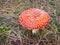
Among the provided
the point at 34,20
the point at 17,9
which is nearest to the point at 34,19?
the point at 34,20

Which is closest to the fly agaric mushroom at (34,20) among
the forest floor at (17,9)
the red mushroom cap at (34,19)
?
A: the red mushroom cap at (34,19)

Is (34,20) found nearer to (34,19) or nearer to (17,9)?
(34,19)

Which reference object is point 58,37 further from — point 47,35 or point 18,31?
point 18,31

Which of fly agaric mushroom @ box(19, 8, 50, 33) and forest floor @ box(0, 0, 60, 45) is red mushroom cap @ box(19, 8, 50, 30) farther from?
forest floor @ box(0, 0, 60, 45)

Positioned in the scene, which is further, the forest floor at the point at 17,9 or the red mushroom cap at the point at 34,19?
the forest floor at the point at 17,9

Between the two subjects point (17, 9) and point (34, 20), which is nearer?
point (34, 20)

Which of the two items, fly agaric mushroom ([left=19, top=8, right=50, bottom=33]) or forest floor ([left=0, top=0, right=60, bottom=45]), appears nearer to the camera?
fly agaric mushroom ([left=19, top=8, right=50, bottom=33])

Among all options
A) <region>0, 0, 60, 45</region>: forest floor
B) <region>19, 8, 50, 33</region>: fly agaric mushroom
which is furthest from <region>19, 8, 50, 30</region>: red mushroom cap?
<region>0, 0, 60, 45</region>: forest floor

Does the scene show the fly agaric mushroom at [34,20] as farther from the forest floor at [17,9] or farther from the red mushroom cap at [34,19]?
the forest floor at [17,9]

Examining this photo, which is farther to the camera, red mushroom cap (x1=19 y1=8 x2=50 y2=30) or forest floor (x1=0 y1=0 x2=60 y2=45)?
forest floor (x1=0 y1=0 x2=60 y2=45)

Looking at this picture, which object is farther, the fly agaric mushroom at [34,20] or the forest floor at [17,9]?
the forest floor at [17,9]

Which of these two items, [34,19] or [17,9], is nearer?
[34,19]

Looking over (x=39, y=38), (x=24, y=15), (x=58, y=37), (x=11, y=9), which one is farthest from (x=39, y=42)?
(x=11, y=9)
